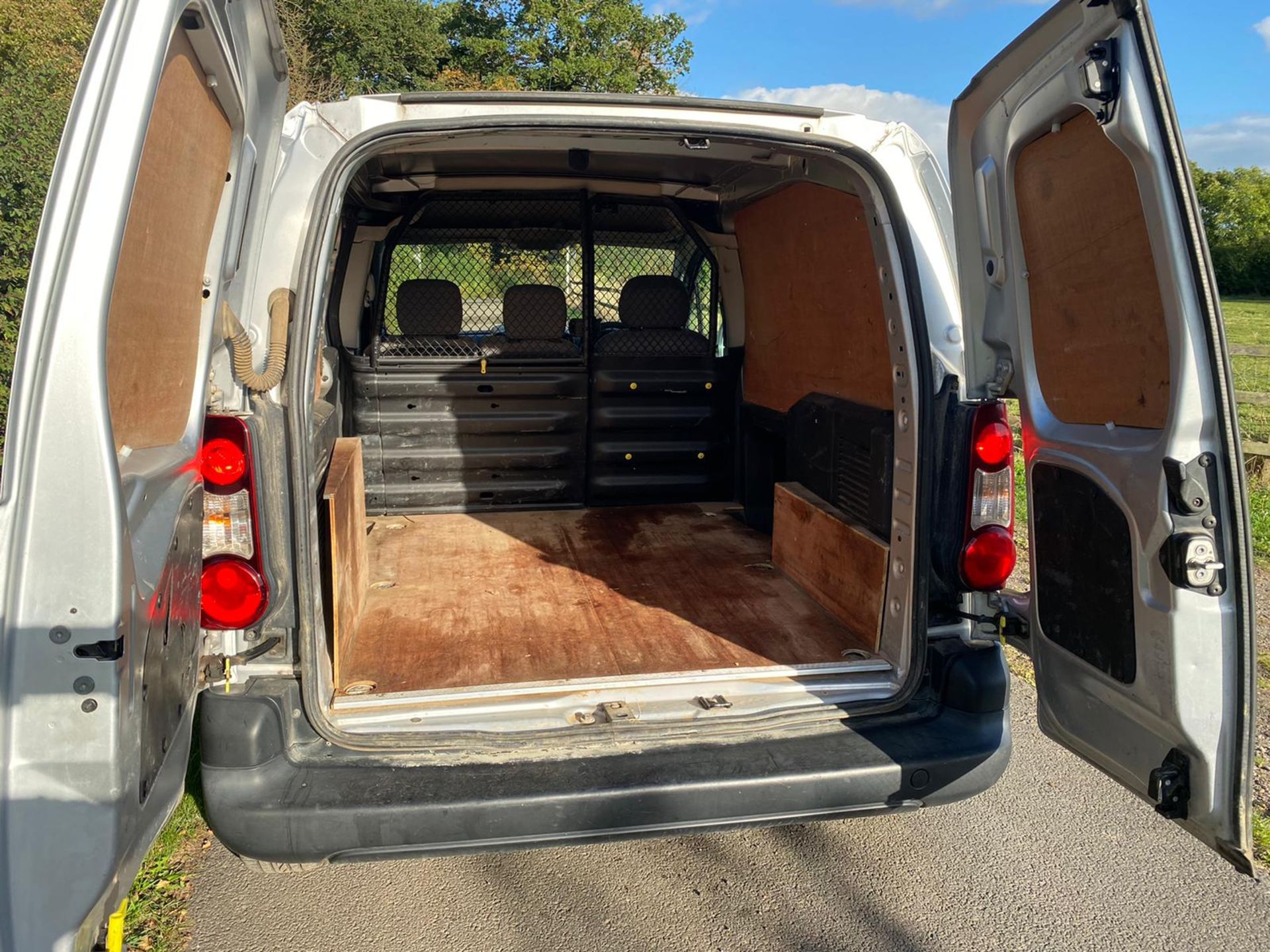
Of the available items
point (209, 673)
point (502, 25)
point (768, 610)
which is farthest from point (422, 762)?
point (502, 25)

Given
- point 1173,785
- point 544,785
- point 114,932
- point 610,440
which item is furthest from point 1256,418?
point 114,932

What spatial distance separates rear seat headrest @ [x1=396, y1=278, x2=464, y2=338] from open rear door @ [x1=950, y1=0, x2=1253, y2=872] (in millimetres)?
2934

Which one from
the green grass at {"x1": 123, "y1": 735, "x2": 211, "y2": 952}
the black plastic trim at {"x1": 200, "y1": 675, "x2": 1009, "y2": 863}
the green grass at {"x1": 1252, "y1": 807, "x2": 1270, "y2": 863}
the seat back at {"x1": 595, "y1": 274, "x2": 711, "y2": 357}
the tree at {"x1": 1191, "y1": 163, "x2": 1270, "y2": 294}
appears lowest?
the green grass at {"x1": 1252, "y1": 807, "x2": 1270, "y2": 863}

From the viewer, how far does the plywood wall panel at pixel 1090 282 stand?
1757 millimetres

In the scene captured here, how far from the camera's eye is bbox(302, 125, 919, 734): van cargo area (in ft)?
8.57

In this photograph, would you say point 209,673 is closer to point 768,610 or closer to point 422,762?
point 422,762

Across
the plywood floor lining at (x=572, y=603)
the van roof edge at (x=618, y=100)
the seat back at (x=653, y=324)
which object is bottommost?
the plywood floor lining at (x=572, y=603)

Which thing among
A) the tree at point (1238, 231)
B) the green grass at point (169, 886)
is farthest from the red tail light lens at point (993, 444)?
the tree at point (1238, 231)

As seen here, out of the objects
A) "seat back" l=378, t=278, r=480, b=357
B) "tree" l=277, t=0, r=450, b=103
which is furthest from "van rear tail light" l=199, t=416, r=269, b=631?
"tree" l=277, t=0, r=450, b=103

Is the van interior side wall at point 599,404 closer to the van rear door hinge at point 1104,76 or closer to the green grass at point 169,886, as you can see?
the green grass at point 169,886

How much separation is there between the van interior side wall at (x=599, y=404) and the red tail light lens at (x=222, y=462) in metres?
1.32

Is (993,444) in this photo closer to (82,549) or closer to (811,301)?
(811,301)

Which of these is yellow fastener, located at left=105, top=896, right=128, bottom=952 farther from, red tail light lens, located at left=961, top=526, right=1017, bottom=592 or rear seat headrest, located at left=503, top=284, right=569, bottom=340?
rear seat headrest, located at left=503, top=284, right=569, bottom=340

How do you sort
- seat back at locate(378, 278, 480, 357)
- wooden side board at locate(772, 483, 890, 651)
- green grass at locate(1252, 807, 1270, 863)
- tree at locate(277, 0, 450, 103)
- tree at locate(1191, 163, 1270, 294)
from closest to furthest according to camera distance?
green grass at locate(1252, 807, 1270, 863) → wooden side board at locate(772, 483, 890, 651) → seat back at locate(378, 278, 480, 357) → tree at locate(277, 0, 450, 103) → tree at locate(1191, 163, 1270, 294)
